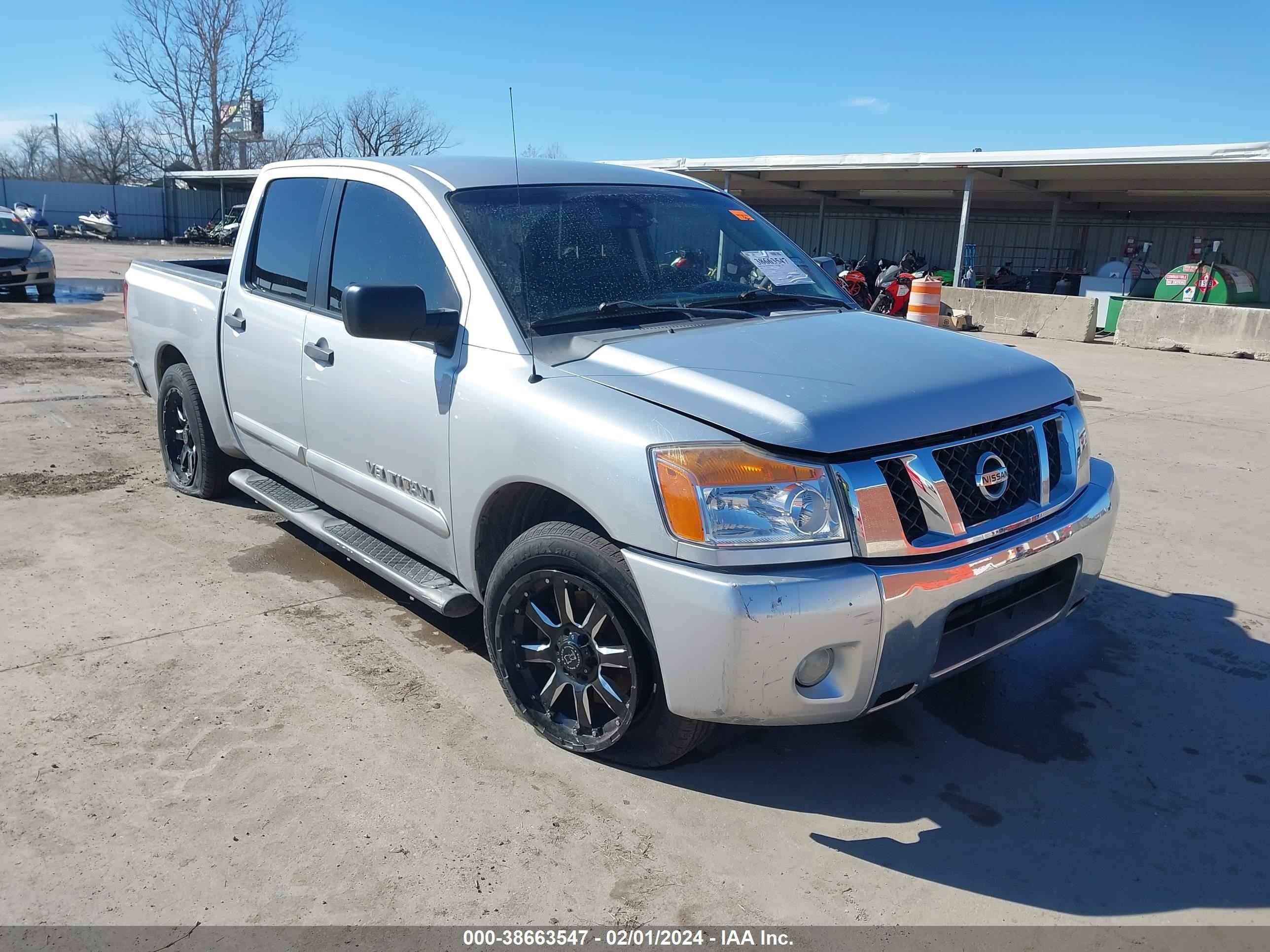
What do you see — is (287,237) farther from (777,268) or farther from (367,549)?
(777,268)

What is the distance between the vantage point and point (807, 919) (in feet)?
8.09

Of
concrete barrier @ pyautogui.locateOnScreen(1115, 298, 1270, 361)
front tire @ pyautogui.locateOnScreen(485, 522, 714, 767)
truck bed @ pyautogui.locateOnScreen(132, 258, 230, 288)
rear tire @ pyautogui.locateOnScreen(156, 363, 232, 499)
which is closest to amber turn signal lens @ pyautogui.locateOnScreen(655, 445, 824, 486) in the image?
front tire @ pyautogui.locateOnScreen(485, 522, 714, 767)

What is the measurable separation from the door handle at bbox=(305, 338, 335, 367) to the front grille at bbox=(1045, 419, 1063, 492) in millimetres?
2716

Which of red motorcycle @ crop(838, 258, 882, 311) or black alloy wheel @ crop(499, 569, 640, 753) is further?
red motorcycle @ crop(838, 258, 882, 311)

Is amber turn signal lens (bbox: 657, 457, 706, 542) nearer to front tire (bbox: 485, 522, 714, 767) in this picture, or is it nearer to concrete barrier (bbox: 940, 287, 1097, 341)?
front tire (bbox: 485, 522, 714, 767)

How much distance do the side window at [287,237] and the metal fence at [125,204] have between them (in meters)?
46.0

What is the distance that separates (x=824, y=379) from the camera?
9.30 feet

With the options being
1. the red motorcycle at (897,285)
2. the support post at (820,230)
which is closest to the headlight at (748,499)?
the red motorcycle at (897,285)

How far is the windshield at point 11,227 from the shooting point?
657 inches

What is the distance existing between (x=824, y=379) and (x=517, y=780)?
5.15 ft

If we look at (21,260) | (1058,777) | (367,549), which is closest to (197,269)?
(367,549)

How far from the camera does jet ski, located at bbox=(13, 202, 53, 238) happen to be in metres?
38.3

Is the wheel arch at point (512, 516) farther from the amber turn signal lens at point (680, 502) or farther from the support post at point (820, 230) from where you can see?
the support post at point (820, 230)

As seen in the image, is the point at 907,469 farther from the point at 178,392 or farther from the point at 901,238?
the point at 901,238
